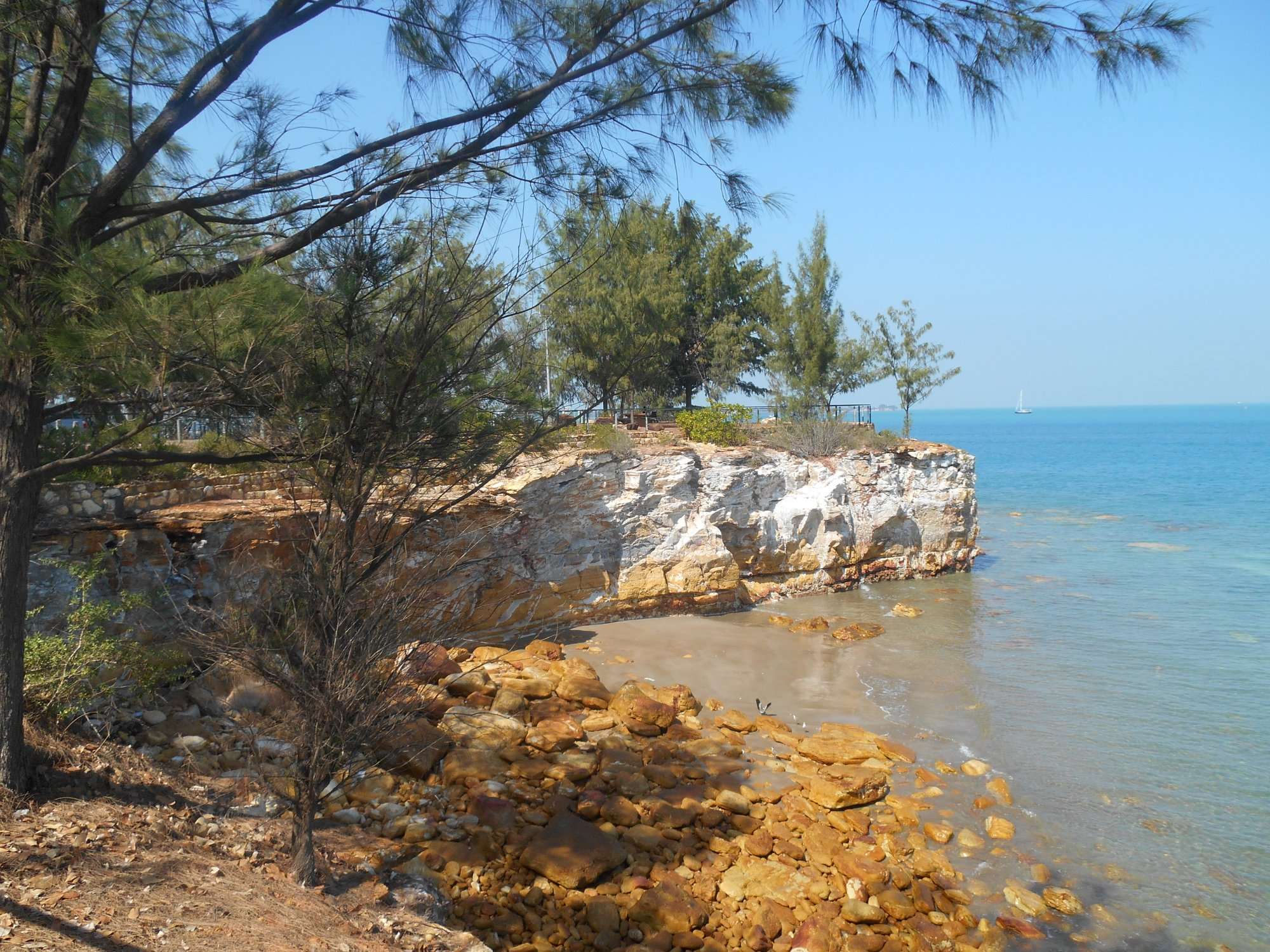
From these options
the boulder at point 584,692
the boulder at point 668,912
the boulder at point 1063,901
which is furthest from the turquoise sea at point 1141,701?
the boulder at point 584,692

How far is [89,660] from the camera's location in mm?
5801

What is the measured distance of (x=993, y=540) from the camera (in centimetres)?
2588

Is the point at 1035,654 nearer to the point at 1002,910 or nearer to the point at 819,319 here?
the point at 1002,910

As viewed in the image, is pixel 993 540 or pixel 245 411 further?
pixel 993 540

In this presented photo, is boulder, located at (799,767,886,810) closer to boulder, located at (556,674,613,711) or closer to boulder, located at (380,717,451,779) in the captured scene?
boulder, located at (556,674,613,711)

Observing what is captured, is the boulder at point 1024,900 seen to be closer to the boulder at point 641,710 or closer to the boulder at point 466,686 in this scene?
the boulder at point 641,710

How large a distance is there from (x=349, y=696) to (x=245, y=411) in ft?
5.38

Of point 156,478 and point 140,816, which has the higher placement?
point 156,478

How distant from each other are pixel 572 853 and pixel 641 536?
28.9 feet

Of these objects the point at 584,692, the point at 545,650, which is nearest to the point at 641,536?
the point at 545,650

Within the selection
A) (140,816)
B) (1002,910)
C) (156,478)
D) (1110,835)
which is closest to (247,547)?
(156,478)

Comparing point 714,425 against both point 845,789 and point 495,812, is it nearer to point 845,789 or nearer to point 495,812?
point 845,789

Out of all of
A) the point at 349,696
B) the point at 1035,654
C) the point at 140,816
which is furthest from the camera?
the point at 1035,654

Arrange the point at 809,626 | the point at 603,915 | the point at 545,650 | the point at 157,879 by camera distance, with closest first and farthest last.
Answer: the point at 157,879 < the point at 603,915 < the point at 545,650 < the point at 809,626
